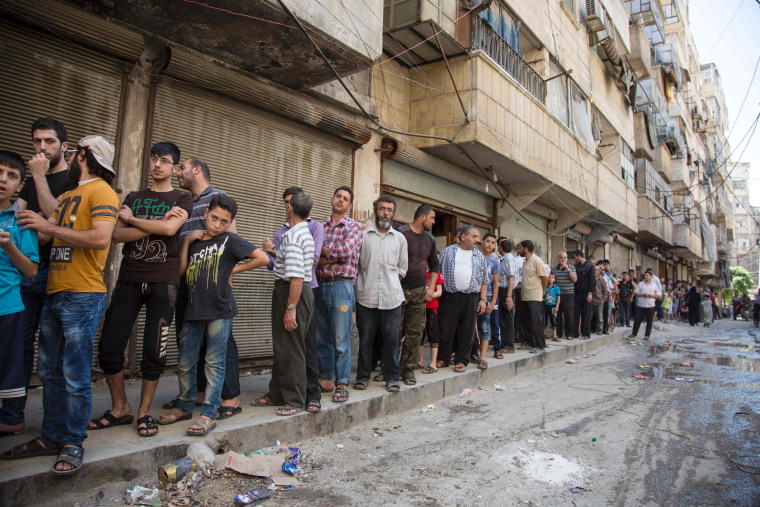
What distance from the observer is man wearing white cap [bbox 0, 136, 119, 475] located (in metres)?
2.44

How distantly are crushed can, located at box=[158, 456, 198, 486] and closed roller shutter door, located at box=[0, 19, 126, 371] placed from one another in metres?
2.51

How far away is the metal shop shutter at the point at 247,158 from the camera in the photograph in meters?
5.38

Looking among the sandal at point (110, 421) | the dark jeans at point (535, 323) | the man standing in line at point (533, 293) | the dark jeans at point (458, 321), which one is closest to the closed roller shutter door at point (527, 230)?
the man standing in line at point (533, 293)

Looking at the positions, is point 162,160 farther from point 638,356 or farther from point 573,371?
point 638,356

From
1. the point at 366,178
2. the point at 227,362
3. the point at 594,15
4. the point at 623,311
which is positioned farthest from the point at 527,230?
the point at 227,362

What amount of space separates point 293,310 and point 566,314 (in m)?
7.93

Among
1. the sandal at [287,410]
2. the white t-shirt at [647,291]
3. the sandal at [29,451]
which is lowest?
the sandal at [287,410]

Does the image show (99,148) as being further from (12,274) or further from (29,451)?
(29,451)

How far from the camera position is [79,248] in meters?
2.53

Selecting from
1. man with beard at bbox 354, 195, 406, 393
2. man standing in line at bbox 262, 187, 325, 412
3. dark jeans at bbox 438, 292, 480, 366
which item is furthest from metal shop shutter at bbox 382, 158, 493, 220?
man standing in line at bbox 262, 187, 325, 412

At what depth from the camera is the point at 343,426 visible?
12.8ft

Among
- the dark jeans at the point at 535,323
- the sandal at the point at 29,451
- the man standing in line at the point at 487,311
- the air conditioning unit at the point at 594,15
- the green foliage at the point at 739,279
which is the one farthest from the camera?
the green foliage at the point at 739,279

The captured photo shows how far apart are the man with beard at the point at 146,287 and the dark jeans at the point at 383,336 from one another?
1966mm

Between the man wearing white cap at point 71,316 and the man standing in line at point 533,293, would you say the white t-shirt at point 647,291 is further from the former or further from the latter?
the man wearing white cap at point 71,316
